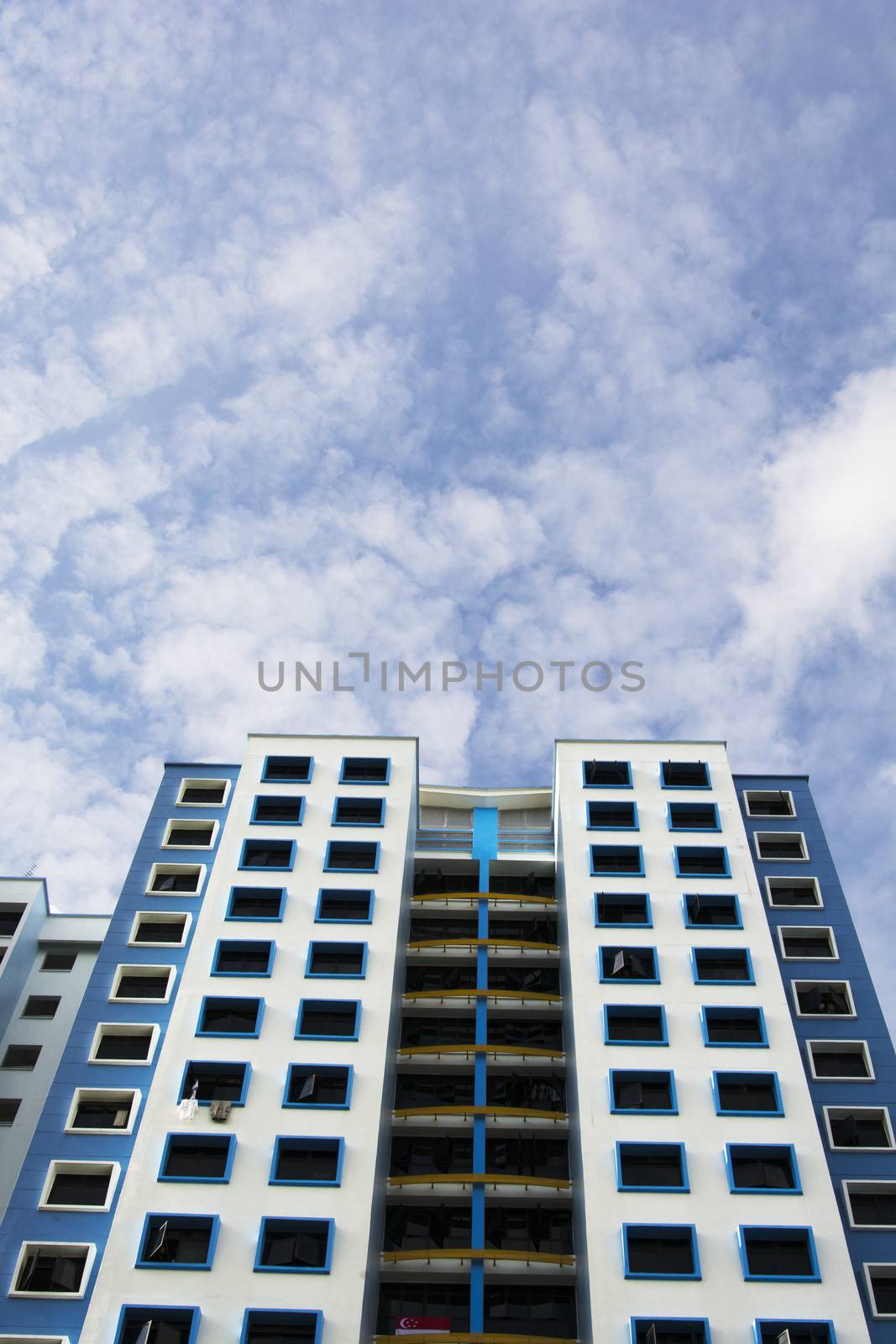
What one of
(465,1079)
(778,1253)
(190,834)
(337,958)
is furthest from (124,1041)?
(778,1253)

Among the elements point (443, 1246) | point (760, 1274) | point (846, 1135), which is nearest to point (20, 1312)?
point (443, 1246)

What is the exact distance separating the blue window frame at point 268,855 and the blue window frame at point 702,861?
1574cm

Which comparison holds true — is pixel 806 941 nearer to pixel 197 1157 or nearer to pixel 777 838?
pixel 777 838

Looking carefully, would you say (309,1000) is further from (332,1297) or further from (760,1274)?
(760,1274)

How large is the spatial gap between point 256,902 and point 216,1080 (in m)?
7.82

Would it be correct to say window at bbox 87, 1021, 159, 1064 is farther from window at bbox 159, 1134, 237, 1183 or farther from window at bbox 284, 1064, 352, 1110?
window at bbox 284, 1064, 352, 1110

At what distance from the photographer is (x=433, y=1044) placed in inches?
1750

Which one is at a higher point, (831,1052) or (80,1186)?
(831,1052)

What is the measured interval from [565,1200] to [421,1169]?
5755mm

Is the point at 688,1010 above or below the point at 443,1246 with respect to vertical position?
above

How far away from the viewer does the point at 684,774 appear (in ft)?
160

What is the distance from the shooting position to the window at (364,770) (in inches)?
1929

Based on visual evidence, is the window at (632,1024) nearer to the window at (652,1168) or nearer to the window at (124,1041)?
the window at (652,1168)

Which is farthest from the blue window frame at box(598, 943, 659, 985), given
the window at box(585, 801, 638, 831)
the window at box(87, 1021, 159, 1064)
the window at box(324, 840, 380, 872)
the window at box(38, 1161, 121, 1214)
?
the window at box(38, 1161, 121, 1214)
